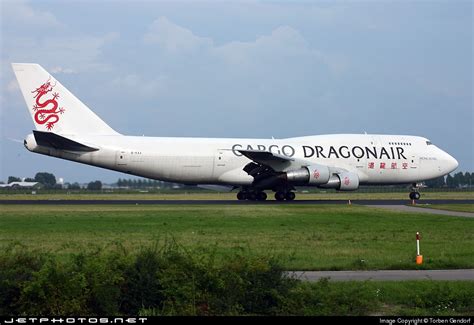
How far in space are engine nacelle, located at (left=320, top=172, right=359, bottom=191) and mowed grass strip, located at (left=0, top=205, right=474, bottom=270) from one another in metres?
8.07

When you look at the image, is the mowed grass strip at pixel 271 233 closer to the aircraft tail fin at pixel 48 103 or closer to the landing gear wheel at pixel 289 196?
the aircraft tail fin at pixel 48 103

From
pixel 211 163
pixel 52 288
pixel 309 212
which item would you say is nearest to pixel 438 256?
pixel 52 288

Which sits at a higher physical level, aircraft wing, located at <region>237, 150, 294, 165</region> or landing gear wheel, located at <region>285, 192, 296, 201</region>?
aircraft wing, located at <region>237, 150, 294, 165</region>

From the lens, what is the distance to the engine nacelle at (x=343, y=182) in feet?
139

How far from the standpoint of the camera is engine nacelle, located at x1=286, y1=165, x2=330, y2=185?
41.4 meters

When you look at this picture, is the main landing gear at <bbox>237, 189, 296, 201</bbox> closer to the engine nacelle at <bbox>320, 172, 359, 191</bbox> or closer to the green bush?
the engine nacelle at <bbox>320, 172, 359, 191</bbox>

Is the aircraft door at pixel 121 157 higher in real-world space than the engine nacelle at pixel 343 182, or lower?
higher

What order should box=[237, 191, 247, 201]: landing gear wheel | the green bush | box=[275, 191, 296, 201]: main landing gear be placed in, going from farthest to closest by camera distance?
box=[237, 191, 247, 201]: landing gear wheel
box=[275, 191, 296, 201]: main landing gear
the green bush

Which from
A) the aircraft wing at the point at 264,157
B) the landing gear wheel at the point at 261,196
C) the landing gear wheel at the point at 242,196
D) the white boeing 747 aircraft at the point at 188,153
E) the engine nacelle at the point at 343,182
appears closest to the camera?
the aircraft wing at the point at 264,157

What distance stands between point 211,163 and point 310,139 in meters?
6.94

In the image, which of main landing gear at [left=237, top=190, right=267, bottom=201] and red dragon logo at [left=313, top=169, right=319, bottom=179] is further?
main landing gear at [left=237, top=190, right=267, bottom=201]

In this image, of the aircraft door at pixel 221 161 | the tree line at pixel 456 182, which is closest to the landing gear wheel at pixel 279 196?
the aircraft door at pixel 221 161

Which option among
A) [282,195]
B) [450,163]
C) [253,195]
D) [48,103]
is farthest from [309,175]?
[48,103]

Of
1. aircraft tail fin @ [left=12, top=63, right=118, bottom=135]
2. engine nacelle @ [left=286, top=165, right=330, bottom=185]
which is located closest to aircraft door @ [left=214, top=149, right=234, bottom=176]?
engine nacelle @ [left=286, top=165, right=330, bottom=185]
